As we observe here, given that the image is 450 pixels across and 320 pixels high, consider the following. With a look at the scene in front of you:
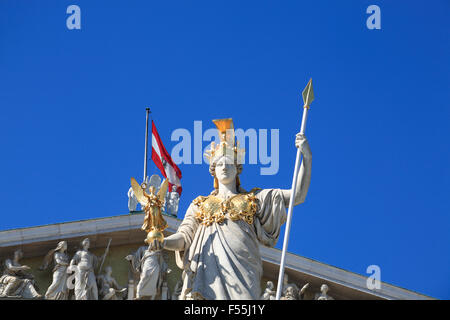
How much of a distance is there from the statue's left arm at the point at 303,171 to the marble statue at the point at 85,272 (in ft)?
35.5

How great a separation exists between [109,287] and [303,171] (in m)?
11.5

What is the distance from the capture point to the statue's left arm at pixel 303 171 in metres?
16.3

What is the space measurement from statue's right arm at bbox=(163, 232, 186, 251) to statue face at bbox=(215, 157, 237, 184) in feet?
3.11

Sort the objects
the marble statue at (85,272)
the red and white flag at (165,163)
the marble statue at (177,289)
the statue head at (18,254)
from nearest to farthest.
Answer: the marble statue at (177,289) < the marble statue at (85,272) < the statue head at (18,254) < the red and white flag at (165,163)

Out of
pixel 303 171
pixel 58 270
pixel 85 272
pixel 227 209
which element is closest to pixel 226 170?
pixel 227 209

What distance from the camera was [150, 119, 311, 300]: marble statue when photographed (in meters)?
16.0

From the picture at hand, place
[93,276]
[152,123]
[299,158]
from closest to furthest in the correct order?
1. [299,158]
2. [93,276]
3. [152,123]

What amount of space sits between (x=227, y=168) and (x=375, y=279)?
1214cm

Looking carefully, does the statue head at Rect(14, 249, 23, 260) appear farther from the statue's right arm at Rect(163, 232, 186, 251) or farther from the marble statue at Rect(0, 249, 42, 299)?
the statue's right arm at Rect(163, 232, 186, 251)

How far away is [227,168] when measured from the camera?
16.9m

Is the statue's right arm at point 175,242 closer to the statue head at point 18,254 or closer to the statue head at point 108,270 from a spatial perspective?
Answer: the statue head at point 108,270

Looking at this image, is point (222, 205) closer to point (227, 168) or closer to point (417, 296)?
point (227, 168)

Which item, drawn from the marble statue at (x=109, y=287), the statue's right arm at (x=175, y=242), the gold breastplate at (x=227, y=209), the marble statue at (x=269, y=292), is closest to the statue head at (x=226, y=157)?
the gold breastplate at (x=227, y=209)
